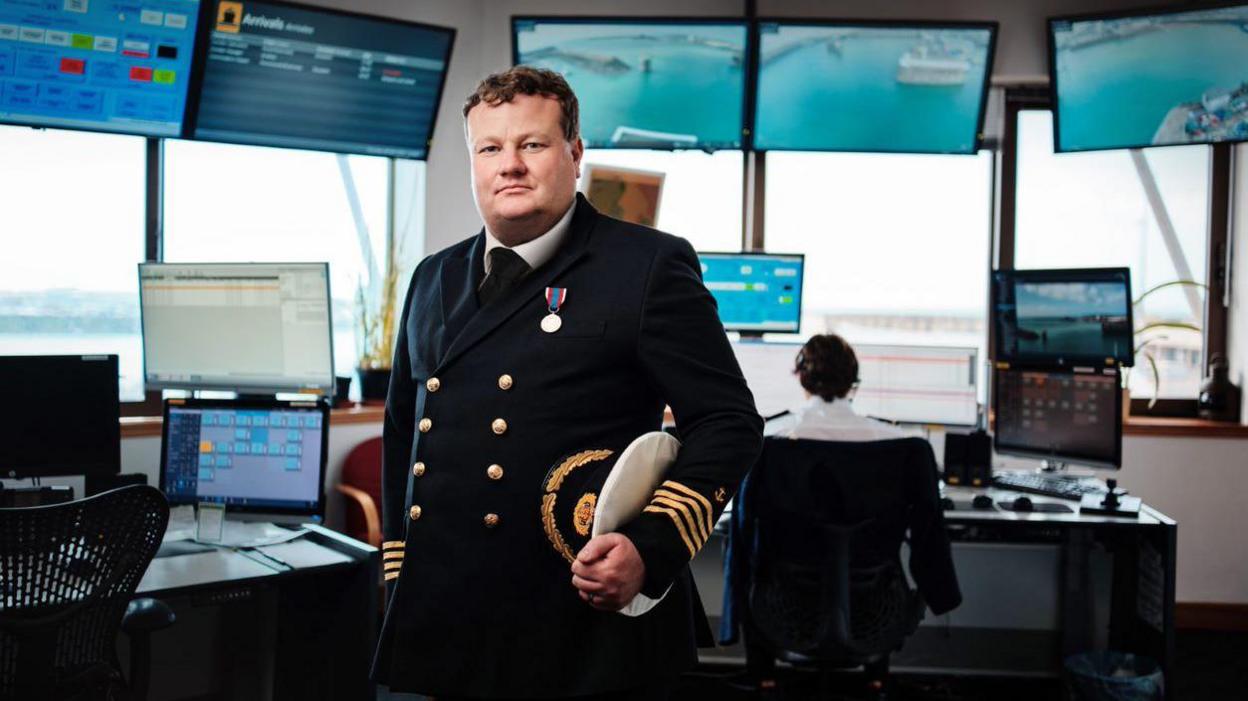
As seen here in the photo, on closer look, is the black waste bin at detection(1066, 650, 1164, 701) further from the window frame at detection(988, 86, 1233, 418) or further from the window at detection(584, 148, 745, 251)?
the window at detection(584, 148, 745, 251)

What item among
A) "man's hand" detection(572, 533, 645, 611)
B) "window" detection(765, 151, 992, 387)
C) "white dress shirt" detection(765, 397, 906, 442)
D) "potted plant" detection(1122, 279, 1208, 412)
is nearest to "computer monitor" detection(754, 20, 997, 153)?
"window" detection(765, 151, 992, 387)

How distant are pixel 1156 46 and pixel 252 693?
407 cm

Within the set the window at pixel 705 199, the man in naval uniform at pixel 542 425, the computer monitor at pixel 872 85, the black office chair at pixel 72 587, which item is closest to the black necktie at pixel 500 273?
the man in naval uniform at pixel 542 425

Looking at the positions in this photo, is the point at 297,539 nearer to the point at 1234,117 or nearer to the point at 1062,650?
the point at 1062,650

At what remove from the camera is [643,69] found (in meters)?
4.38

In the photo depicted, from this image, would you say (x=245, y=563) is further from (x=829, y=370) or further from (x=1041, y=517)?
Answer: (x=1041, y=517)

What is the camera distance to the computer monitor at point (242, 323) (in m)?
3.06

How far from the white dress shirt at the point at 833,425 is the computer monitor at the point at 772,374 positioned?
0.48 meters

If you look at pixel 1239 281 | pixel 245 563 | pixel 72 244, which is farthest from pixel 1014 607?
pixel 72 244

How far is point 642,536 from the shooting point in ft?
4.00

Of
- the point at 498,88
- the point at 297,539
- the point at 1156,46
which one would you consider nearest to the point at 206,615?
the point at 297,539

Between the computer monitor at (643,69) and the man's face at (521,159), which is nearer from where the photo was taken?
the man's face at (521,159)

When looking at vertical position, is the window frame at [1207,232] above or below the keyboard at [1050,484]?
above

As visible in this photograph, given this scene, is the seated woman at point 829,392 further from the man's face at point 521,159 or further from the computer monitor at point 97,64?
the computer monitor at point 97,64
